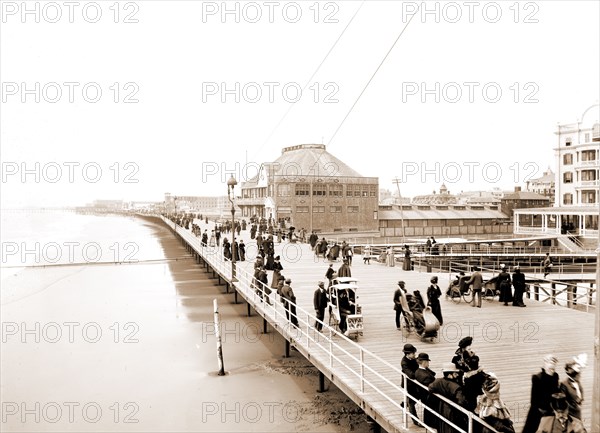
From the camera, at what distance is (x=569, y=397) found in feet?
20.5

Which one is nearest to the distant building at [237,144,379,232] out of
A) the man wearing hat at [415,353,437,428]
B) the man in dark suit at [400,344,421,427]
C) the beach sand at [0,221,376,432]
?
the beach sand at [0,221,376,432]

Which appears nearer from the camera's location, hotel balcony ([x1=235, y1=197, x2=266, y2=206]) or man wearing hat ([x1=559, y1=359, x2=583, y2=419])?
man wearing hat ([x1=559, y1=359, x2=583, y2=419])

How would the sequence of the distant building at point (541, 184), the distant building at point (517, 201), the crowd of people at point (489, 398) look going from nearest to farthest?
the crowd of people at point (489, 398) < the distant building at point (517, 201) < the distant building at point (541, 184)

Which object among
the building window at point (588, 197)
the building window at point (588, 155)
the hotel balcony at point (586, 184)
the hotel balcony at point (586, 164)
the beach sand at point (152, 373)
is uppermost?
the building window at point (588, 155)

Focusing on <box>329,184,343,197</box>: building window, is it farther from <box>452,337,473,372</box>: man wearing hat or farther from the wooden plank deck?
<box>452,337,473,372</box>: man wearing hat

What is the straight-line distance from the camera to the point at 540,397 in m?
6.32

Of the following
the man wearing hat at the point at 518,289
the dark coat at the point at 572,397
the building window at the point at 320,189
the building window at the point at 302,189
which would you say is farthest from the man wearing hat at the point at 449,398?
the building window at the point at 320,189

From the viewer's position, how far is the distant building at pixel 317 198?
209ft

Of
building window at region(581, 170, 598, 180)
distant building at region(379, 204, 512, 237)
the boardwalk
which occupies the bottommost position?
the boardwalk

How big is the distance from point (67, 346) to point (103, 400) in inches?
257

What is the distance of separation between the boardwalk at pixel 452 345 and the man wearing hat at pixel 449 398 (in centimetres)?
79

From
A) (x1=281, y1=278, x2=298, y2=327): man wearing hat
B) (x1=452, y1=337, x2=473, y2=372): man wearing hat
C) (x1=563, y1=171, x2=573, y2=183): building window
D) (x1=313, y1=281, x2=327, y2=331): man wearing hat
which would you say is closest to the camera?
(x1=452, y1=337, x2=473, y2=372): man wearing hat

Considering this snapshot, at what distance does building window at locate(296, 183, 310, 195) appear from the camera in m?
64.1

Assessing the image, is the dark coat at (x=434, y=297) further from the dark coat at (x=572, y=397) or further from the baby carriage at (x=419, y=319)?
the dark coat at (x=572, y=397)
